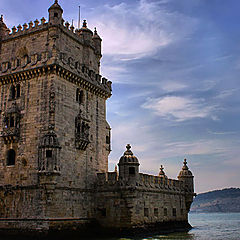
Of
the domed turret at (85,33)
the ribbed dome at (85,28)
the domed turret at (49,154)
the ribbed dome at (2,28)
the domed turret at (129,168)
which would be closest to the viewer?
the domed turret at (49,154)

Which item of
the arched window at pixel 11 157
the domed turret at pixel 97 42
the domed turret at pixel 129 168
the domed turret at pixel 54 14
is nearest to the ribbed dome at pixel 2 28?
the domed turret at pixel 54 14

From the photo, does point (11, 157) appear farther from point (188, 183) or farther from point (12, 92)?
point (188, 183)

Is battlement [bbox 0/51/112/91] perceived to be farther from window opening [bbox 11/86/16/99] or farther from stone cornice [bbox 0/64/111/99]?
window opening [bbox 11/86/16/99]

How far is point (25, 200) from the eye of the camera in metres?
31.4

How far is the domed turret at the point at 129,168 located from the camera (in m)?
35.1

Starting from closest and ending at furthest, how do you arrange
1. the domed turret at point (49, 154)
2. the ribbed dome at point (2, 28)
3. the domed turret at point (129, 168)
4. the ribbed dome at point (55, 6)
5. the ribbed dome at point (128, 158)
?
the domed turret at point (49, 154), the ribbed dome at point (55, 6), the domed turret at point (129, 168), the ribbed dome at point (128, 158), the ribbed dome at point (2, 28)

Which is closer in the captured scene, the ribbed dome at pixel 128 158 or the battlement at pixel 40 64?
the battlement at pixel 40 64

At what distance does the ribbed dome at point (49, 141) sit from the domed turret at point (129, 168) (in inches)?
287

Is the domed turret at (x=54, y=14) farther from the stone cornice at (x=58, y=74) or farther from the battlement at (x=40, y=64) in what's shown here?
the stone cornice at (x=58, y=74)

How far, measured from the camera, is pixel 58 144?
1236 inches

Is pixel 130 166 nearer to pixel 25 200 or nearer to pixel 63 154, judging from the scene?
pixel 63 154

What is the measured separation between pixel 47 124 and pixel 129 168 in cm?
912

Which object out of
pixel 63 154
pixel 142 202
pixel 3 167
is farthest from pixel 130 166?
pixel 3 167

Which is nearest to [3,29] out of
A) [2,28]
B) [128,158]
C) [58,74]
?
[2,28]
